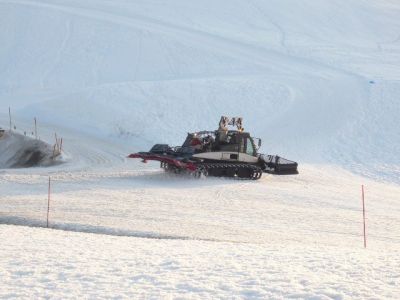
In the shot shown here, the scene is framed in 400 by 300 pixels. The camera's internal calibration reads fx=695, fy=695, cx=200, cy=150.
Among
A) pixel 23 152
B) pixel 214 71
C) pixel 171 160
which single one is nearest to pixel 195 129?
pixel 23 152

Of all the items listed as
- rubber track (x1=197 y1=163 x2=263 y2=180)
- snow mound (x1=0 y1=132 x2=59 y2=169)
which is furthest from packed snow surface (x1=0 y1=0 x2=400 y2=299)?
snow mound (x1=0 y1=132 x2=59 y2=169)

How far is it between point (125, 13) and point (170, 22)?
12.5ft

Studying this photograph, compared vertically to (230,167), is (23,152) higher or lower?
higher

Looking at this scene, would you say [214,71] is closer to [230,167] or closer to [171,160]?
[230,167]

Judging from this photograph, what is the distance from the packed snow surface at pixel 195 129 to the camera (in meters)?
9.11

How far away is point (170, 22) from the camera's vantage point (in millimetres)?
50375

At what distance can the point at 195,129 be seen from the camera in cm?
3159

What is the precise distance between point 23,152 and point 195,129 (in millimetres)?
8332

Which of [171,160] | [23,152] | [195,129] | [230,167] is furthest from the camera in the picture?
[195,129]

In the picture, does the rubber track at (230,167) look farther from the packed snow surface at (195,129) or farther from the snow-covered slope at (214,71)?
the snow-covered slope at (214,71)

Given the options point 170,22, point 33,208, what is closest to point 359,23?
point 170,22

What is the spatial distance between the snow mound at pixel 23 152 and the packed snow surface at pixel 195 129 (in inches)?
38.9

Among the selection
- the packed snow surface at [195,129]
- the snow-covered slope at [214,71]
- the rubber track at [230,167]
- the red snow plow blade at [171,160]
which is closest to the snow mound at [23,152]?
the packed snow surface at [195,129]

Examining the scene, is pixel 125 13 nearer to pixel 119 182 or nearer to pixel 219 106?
pixel 219 106
